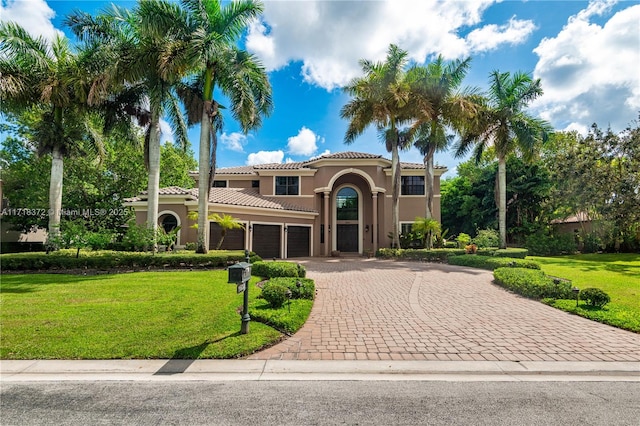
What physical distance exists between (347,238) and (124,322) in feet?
65.2

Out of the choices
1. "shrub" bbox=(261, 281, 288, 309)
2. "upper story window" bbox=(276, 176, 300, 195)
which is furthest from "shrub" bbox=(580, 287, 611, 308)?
"upper story window" bbox=(276, 176, 300, 195)

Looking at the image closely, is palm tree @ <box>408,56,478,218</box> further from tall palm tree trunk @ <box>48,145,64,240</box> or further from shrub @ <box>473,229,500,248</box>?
tall palm tree trunk @ <box>48,145,64,240</box>

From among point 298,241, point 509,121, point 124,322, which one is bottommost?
point 124,322

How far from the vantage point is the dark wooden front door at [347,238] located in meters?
24.6

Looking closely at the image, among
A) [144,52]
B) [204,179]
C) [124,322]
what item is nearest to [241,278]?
[124,322]

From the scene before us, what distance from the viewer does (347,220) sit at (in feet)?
81.1

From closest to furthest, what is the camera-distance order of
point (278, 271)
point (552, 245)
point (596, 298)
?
point (596, 298) → point (278, 271) → point (552, 245)

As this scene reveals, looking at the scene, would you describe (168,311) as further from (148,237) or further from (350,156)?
(350,156)

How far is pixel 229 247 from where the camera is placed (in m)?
19.0

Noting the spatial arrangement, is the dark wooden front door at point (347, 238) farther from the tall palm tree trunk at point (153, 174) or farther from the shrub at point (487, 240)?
the tall palm tree trunk at point (153, 174)

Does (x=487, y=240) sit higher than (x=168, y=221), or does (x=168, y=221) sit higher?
(x=168, y=221)

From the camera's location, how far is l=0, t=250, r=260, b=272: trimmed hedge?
39.0ft

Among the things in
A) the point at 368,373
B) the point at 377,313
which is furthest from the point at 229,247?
the point at 368,373

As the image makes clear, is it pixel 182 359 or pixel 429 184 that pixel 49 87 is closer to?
pixel 182 359
